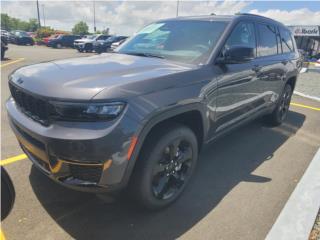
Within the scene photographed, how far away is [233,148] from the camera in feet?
14.9

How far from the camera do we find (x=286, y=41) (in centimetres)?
546

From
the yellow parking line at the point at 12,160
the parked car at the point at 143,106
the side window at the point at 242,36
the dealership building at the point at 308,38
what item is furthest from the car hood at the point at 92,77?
the dealership building at the point at 308,38

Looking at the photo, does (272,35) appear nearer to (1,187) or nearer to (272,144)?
(272,144)

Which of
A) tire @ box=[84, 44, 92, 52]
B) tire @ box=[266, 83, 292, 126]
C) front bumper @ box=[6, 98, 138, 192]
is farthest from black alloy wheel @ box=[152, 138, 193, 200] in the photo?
tire @ box=[84, 44, 92, 52]

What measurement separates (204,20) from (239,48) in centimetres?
84

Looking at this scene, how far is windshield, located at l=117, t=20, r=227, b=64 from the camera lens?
10.8 feet

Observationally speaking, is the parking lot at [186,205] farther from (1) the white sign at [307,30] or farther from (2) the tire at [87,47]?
(1) the white sign at [307,30]

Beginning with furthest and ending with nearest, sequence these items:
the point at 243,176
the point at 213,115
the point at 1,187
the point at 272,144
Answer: the point at 272,144
the point at 243,176
the point at 213,115
the point at 1,187

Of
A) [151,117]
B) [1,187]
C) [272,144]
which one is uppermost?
→ [151,117]

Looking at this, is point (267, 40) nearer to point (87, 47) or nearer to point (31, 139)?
point (31, 139)

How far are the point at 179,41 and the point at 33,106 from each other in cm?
190

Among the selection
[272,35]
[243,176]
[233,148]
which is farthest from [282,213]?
[272,35]

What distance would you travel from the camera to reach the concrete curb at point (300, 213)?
2639 millimetres

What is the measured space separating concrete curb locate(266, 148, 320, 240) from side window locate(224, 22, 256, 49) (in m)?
1.82
